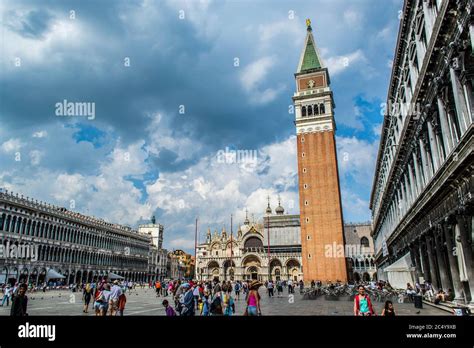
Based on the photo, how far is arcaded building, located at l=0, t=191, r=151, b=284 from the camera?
4325 cm

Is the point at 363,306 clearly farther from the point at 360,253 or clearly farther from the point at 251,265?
the point at 360,253

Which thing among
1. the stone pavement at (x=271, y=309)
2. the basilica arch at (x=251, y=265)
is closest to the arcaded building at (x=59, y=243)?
the stone pavement at (x=271, y=309)

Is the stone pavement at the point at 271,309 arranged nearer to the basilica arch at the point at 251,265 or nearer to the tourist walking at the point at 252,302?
the tourist walking at the point at 252,302

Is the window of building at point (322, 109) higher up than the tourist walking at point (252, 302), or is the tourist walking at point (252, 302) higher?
the window of building at point (322, 109)

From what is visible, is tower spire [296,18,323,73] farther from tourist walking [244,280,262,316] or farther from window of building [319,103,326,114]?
tourist walking [244,280,262,316]

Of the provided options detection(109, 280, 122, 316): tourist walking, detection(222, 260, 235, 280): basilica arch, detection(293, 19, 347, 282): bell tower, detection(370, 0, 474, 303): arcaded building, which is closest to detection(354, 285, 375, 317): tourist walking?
detection(370, 0, 474, 303): arcaded building

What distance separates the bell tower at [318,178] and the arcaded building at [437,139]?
30983 millimetres

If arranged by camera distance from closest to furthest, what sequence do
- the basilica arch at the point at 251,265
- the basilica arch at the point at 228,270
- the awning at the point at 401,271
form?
the awning at the point at 401,271 < the basilica arch at the point at 251,265 < the basilica arch at the point at 228,270

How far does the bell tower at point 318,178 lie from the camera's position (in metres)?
57.5

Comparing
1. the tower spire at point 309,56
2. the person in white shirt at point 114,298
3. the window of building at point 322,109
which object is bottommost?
the person in white shirt at point 114,298

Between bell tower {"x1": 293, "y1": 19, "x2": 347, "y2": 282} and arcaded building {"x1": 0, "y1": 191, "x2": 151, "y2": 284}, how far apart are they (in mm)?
36334

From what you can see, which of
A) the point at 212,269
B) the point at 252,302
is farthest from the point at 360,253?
the point at 252,302

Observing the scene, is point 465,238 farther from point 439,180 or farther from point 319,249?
point 319,249
